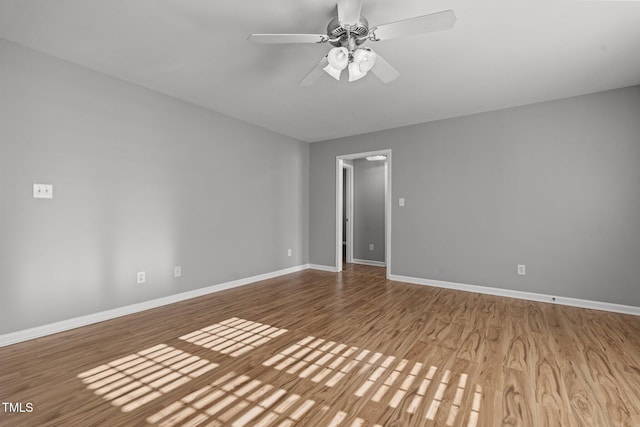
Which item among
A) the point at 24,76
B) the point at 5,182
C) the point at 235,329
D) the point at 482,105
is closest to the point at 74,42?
the point at 24,76

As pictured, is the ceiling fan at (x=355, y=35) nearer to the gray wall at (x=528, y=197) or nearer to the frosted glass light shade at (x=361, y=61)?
the frosted glass light shade at (x=361, y=61)

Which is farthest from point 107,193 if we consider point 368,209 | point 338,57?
point 368,209

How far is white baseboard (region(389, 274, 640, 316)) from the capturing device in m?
3.19

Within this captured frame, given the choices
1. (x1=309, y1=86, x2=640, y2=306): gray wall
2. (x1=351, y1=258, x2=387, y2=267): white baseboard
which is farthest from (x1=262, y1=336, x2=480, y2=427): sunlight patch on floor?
(x1=351, y1=258, x2=387, y2=267): white baseboard

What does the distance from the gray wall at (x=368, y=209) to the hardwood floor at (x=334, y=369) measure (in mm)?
2986

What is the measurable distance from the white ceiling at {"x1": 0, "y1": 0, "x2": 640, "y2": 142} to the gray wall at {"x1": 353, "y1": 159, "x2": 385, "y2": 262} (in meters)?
2.49

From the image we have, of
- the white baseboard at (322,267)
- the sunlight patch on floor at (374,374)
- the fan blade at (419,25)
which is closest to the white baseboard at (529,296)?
the white baseboard at (322,267)

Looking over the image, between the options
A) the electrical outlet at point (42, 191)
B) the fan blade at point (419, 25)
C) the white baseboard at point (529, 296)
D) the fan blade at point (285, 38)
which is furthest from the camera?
the white baseboard at point (529, 296)

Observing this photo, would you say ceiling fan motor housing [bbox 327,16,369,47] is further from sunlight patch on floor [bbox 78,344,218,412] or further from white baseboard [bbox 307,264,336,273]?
white baseboard [bbox 307,264,336,273]

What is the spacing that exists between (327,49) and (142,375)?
2856 mm

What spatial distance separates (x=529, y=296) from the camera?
12.0ft

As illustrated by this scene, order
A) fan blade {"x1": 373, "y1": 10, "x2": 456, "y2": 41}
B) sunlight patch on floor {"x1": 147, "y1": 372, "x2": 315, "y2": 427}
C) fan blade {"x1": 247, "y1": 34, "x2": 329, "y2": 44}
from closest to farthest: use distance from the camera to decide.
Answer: sunlight patch on floor {"x1": 147, "y1": 372, "x2": 315, "y2": 427}
fan blade {"x1": 373, "y1": 10, "x2": 456, "y2": 41}
fan blade {"x1": 247, "y1": 34, "x2": 329, "y2": 44}

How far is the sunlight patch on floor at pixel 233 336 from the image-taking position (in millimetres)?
2307

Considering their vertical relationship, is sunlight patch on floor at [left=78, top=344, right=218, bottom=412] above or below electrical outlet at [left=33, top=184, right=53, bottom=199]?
below
